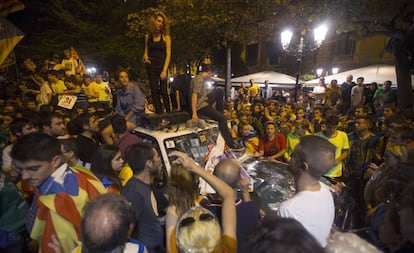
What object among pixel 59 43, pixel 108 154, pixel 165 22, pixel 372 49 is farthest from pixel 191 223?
pixel 372 49

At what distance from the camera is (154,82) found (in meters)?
5.16

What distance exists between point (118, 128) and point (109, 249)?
262 cm

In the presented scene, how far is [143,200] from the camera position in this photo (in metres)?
2.49

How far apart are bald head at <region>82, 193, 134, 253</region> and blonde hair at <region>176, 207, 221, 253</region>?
34 cm

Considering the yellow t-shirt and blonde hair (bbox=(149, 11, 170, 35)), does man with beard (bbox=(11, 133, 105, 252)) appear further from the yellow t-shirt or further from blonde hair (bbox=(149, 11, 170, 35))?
the yellow t-shirt

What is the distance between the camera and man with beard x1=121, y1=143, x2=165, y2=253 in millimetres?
2475

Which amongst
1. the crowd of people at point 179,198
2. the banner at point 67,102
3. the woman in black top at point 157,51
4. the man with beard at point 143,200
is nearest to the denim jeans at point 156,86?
the woman in black top at point 157,51

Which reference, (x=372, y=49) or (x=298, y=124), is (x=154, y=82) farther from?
(x=372, y=49)

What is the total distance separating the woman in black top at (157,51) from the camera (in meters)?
4.85

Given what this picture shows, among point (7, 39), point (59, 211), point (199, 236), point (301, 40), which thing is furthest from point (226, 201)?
point (301, 40)

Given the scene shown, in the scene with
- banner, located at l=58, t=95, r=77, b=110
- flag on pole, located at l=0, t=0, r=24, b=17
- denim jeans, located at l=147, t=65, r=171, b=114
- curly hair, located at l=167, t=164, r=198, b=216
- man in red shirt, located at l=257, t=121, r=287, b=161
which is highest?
flag on pole, located at l=0, t=0, r=24, b=17

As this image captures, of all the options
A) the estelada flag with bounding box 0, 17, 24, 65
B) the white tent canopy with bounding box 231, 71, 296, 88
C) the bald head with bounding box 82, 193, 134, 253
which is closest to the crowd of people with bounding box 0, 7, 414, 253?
the bald head with bounding box 82, 193, 134, 253

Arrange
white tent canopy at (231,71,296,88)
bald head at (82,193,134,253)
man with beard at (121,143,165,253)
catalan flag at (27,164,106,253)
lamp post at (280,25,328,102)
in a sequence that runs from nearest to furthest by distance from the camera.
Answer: bald head at (82,193,134,253) → catalan flag at (27,164,106,253) → man with beard at (121,143,165,253) → lamp post at (280,25,328,102) → white tent canopy at (231,71,296,88)

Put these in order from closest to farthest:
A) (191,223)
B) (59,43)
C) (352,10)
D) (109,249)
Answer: (109,249) < (191,223) < (352,10) < (59,43)
